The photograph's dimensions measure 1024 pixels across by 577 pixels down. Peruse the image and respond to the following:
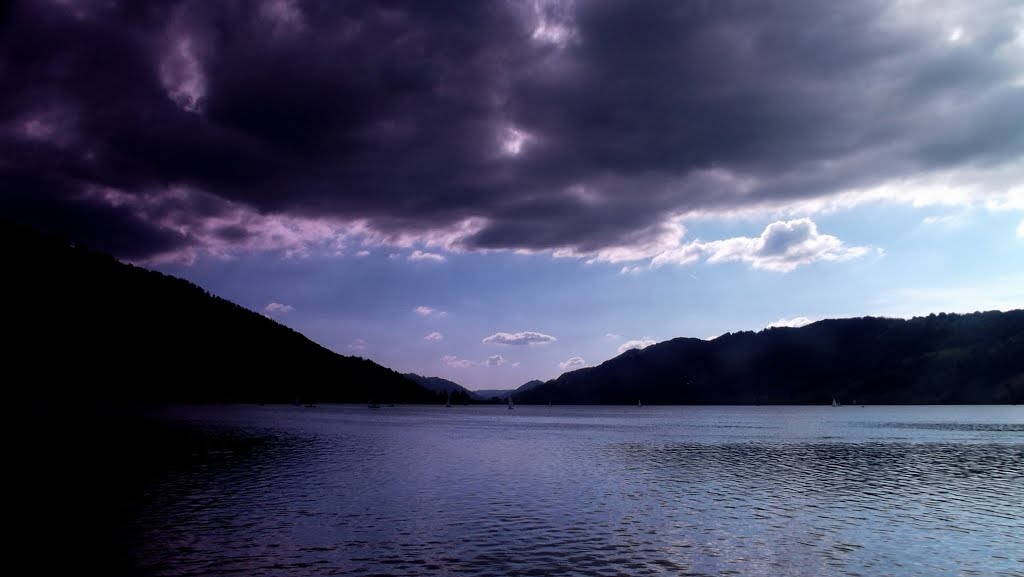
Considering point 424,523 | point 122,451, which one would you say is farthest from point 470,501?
point 122,451

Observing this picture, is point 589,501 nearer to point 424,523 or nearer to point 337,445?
point 424,523

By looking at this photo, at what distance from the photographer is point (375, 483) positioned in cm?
5778

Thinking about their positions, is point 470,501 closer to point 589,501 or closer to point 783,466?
point 589,501

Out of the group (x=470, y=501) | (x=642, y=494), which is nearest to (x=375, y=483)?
(x=470, y=501)

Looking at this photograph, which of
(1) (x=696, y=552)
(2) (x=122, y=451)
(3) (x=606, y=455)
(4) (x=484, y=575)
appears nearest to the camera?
(4) (x=484, y=575)

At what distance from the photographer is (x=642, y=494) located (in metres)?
52.8

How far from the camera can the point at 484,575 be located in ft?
91.9

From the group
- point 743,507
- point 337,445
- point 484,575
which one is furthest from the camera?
point 337,445

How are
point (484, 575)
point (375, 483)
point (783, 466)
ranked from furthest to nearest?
point (783, 466), point (375, 483), point (484, 575)

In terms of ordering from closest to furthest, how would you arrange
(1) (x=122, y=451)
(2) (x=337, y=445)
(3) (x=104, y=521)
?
(3) (x=104, y=521)
(1) (x=122, y=451)
(2) (x=337, y=445)

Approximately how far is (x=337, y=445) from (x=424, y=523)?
69169 millimetres

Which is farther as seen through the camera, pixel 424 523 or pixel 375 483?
pixel 375 483

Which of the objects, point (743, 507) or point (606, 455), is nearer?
point (743, 507)

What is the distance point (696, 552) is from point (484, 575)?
40.1ft
